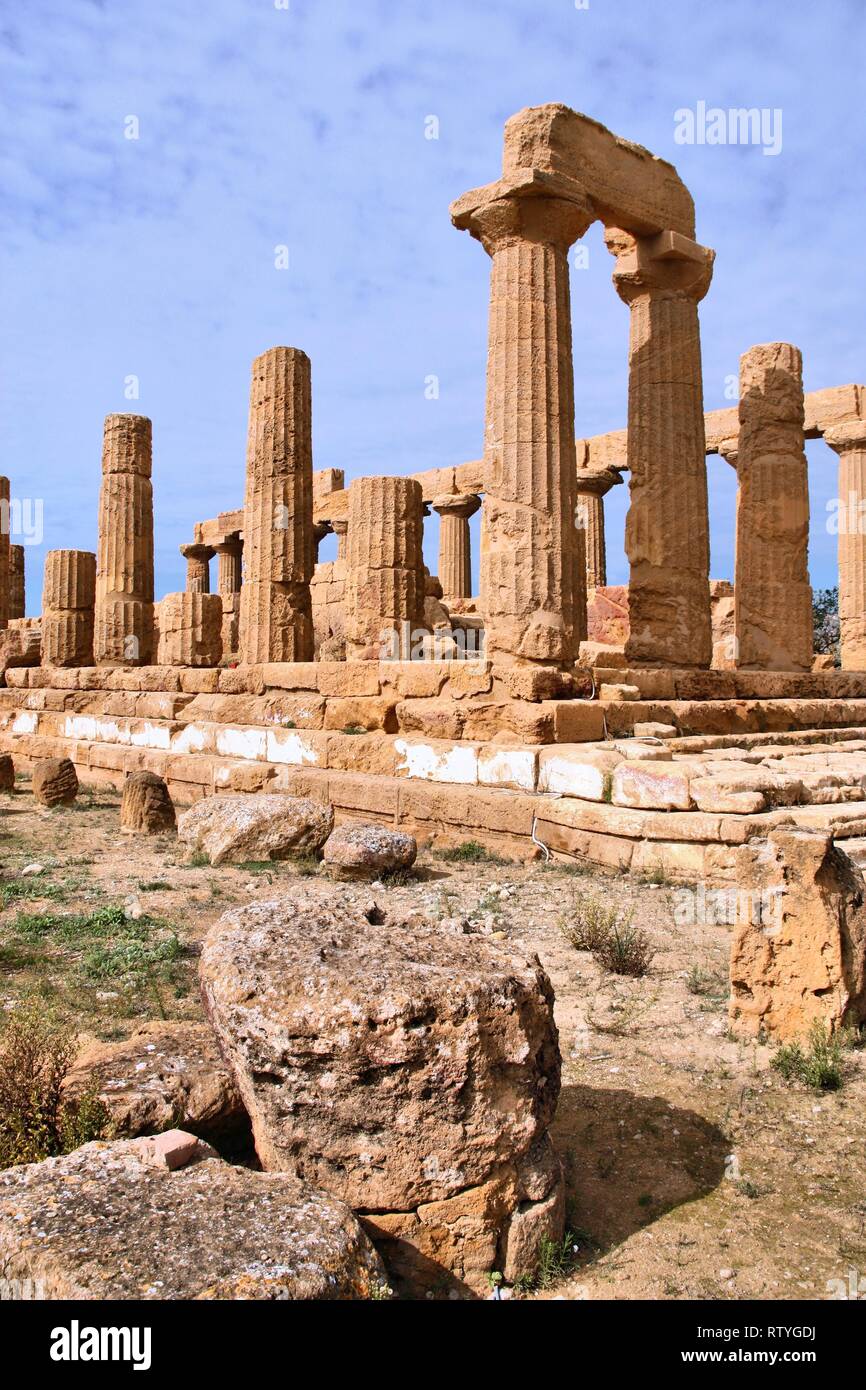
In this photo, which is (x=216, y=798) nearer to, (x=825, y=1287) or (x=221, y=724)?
(x=221, y=724)

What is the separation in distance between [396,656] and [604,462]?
9.25 m

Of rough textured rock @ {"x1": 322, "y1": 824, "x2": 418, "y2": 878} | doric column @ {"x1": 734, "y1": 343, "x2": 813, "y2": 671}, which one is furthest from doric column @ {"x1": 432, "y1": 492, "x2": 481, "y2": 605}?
rough textured rock @ {"x1": 322, "y1": 824, "x2": 418, "y2": 878}

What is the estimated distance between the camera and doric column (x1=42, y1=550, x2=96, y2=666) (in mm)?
17969

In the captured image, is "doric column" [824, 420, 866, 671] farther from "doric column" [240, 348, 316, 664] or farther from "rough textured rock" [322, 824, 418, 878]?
"rough textured rock" [322, 824, 418, 878]

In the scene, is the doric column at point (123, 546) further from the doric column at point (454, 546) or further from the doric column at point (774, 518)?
the doric column at point (774, 518)

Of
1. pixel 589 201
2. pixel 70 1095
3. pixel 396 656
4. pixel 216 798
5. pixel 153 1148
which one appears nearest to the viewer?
pixel 153 1148

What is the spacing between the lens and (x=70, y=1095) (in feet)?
9.02

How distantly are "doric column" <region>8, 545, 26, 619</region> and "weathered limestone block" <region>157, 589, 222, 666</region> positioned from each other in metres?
14.8

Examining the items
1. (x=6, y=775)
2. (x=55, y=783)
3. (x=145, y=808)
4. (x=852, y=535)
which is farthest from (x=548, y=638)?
(x=852, y=535)

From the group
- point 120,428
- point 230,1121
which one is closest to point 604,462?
point 120,428

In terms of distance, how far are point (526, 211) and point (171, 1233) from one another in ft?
29.4

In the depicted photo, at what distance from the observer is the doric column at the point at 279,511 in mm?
12508

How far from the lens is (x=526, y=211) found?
888 centimetres

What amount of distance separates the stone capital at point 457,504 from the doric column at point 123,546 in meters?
6.85
